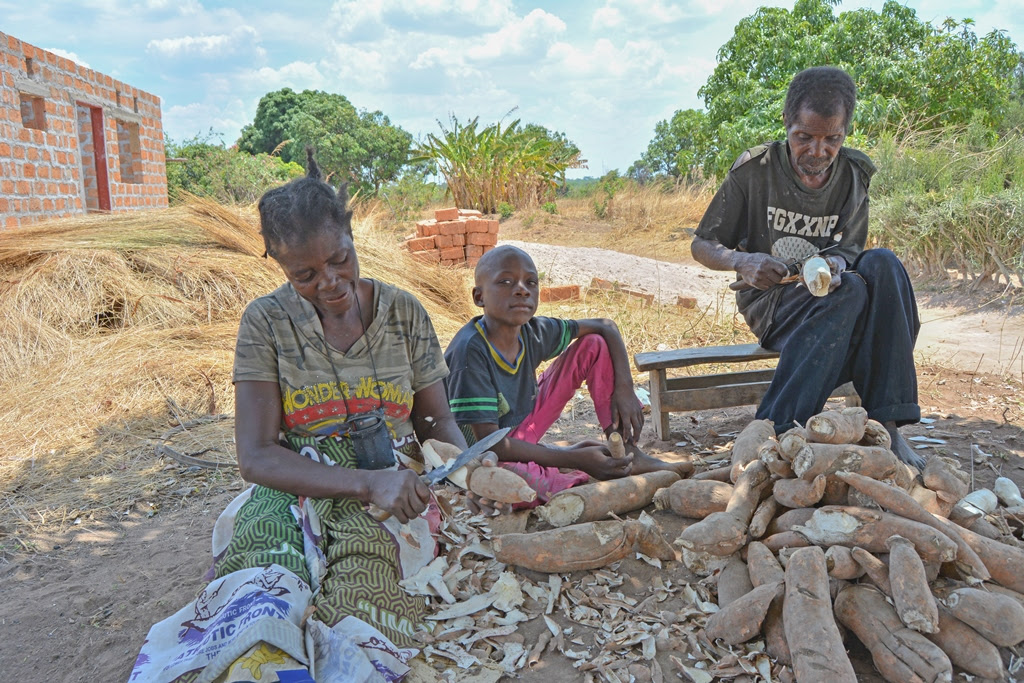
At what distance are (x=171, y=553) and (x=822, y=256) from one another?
8.51ft

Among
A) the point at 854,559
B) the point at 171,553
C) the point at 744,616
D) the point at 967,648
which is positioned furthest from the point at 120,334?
the point at 967,648

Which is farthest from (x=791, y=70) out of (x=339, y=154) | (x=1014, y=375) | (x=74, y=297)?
A: (x=339, y=154)

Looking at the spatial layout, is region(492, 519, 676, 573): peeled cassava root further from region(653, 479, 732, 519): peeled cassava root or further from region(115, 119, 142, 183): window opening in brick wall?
region(115, 119, 142, 183): window opening in brick wall

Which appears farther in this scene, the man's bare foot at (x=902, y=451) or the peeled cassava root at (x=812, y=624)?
the man's bare foot at (x=902, y=451)

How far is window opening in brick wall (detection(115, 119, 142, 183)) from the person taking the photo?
9656mm

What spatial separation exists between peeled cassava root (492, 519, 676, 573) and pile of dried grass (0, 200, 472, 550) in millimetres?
1893

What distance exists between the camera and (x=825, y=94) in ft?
8.29

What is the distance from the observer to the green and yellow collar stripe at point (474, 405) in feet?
7.88

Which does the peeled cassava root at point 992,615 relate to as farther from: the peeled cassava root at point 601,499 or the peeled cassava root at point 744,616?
the peeled cassava root at point 601,499

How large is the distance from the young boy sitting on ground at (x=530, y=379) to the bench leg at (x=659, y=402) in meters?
0.58

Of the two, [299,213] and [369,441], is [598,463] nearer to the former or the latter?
[369,441]

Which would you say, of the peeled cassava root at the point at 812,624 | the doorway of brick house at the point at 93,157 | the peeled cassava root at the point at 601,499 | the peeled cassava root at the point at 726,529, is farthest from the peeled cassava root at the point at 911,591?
the doorway of brick house at the point at 93,157

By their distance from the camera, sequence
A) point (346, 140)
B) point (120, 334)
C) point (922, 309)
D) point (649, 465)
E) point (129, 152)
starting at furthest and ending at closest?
point (346, 140) < point (129, 152) < point (922, 309) < point (120, 334) < point (649, 465)

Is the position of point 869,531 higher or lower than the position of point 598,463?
higher
